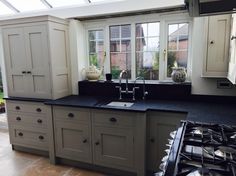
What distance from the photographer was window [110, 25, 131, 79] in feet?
9.93

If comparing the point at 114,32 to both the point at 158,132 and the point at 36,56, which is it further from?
the point at 158,132

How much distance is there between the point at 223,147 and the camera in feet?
3.59

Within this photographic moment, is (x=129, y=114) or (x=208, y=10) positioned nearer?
(x=208, y=10)

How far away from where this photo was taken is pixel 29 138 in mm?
2975

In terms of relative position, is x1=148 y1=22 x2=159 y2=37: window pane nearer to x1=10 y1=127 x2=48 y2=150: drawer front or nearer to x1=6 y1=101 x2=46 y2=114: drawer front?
x1=6 y1=101 x2=46 y2=114: drawer front

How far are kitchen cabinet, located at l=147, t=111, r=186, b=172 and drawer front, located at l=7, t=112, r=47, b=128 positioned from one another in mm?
1499

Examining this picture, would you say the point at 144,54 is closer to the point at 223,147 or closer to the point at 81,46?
the point at 81,46

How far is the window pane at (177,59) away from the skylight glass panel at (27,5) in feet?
7.05

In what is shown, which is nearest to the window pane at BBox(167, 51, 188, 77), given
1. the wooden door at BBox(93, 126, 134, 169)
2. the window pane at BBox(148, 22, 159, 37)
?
the window pane at BBox(148, 22, 159, 37)

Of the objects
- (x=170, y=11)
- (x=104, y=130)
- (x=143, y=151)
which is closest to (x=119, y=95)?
(x=104, y=130)

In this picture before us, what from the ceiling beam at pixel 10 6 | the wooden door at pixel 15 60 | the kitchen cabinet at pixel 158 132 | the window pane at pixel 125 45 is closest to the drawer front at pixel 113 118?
the kitchen cabinet at pixel 158 132

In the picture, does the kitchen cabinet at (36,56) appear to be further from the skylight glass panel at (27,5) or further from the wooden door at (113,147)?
the wooden door at (113,147)

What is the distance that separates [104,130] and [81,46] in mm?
1488

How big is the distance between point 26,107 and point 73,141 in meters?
0.92
